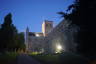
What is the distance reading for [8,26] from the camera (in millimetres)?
27703

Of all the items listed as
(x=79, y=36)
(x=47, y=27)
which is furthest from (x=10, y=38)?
(x=47, y=27)

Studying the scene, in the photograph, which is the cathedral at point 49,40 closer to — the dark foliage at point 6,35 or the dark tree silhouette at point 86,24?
the dark foliage at point 6,35

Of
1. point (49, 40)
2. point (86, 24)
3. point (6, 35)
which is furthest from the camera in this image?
point (49, 40)

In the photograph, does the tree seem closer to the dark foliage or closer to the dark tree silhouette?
the dark foliage

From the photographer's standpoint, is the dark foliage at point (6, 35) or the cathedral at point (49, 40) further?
the cathedral at point (49, 40)

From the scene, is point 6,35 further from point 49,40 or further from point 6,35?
point 49,40

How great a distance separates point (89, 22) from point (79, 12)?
38.0 inches

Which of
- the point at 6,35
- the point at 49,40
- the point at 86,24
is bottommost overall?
the point at 49,40

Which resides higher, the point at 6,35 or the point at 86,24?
the point at 86,24

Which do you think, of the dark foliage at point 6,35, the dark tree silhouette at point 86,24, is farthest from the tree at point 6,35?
the dark tree silhouette at point 86,24

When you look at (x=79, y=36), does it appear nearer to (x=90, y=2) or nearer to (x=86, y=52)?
(x=86, y=52)

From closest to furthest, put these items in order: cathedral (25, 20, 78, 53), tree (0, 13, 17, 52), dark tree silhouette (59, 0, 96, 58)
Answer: dark tree silhouette (59, 0, 96, 58), tree (0, 13, 17, 52), cathedral (25, 20, 78, 53)

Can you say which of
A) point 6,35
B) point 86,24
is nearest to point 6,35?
point 6,35

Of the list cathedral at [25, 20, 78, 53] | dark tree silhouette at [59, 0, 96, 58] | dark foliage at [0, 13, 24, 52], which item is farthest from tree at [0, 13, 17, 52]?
dark tree silhouette at [59, 0, 96, 58]
